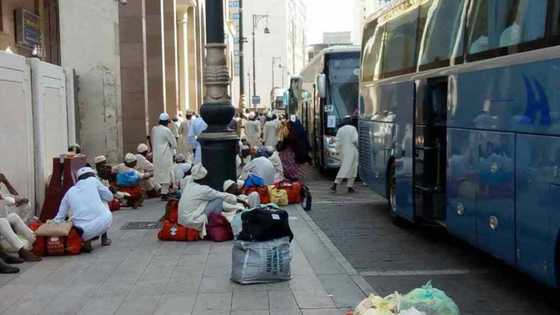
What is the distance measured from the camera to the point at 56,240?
913cm

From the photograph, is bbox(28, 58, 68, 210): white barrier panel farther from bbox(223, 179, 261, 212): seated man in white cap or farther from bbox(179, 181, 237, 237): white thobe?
bbox(223, 179, 261, 212): seated man in white cap

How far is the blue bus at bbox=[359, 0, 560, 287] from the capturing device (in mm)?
6215

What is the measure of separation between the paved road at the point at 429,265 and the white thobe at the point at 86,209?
3.33 metres

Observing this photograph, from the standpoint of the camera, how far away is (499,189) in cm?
720

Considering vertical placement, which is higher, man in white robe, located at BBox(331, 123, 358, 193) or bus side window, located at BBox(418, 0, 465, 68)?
bus side window, located at BBox(418, 0, 465, 68)

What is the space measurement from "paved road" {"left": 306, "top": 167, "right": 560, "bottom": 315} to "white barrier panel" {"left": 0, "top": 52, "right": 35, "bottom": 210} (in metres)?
4.94

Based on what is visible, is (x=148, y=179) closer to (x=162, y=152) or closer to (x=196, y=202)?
→ (x=162, y=152)

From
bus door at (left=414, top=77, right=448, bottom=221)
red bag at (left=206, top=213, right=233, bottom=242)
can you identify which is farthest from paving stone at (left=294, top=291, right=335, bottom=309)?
bus door at (left=414, top=77, right=448, bottom=221)

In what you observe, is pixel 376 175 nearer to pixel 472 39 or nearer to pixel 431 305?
pixel 472 39

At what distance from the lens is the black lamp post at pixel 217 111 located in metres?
10.7

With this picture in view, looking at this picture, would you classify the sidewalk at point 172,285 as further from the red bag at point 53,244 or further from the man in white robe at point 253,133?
the man in white robe at point 253,133

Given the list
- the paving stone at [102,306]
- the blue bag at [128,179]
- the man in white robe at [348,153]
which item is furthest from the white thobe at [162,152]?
the paving stone at [102,306]

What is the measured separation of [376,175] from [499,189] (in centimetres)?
612

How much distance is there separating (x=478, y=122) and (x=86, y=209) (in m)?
5.02
